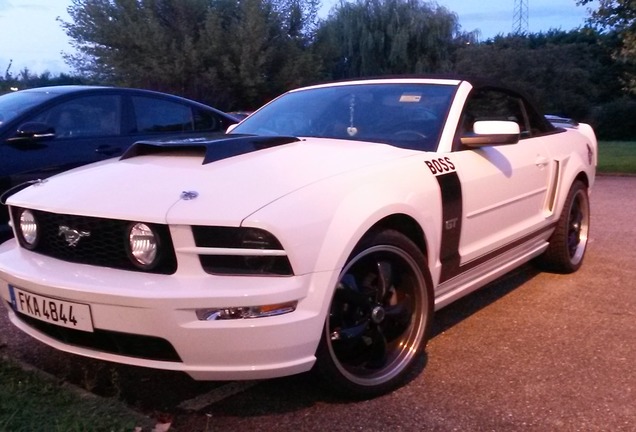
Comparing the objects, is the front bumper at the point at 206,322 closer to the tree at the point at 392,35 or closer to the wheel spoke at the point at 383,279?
the wheel spoke at the point at 383,279

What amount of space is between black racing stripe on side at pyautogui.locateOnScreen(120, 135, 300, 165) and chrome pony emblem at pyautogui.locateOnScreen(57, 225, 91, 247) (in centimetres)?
65

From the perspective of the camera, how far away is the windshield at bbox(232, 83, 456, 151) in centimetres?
449

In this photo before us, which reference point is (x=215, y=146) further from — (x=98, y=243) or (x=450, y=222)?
(x=450, y=222)

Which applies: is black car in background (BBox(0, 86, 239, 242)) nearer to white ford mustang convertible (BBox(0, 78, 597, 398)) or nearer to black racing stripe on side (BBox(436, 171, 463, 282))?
Answer: white ford mustang convertible (BBox(0, 78, 597, 398))

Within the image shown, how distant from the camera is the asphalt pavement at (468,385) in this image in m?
3.38

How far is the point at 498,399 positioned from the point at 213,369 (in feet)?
4.46

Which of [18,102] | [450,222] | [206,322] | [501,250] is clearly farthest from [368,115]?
[18,102]

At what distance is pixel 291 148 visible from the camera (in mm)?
4059

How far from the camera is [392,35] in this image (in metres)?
33.2

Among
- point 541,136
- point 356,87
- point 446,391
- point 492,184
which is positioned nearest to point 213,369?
point 446,391

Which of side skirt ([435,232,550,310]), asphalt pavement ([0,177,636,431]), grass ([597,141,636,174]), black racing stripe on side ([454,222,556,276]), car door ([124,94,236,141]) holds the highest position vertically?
car door ([124,94,236,141])

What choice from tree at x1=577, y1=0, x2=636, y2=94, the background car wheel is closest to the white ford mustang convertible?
the background car wheel

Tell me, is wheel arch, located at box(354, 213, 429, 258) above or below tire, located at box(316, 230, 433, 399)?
above

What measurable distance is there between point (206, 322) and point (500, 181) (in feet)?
7.50
